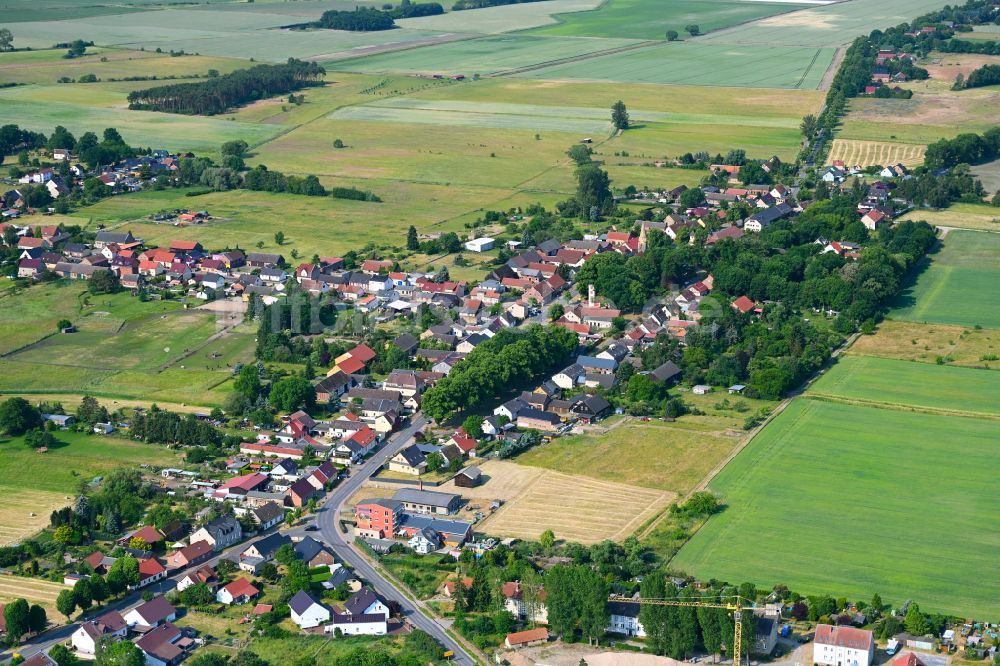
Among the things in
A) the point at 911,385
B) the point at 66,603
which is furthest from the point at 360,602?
the point at 911,385

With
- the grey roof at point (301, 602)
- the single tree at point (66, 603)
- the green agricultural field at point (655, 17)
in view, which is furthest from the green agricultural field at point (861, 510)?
the green agricultural field at point (655, 17)

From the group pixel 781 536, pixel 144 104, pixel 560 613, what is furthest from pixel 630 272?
pixel 144 104

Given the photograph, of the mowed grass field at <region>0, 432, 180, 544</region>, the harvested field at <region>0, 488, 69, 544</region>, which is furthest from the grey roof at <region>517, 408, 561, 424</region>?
the harvested field at <region>0, 488, 69, 544</region>

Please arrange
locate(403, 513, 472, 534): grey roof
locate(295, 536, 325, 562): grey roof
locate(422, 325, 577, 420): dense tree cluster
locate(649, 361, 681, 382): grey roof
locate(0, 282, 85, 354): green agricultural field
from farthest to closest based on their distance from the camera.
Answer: locate(0, 282, 85, 354): green agricultural field, locate(649, 361, 681, 382): grey roof, locate(422, 325, 577, 420): dense tree cluster, locate(403, 513, 472, 534): grey roof, locate(295, 536, 325, 562): grey roof

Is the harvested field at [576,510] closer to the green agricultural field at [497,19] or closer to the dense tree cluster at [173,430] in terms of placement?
the dense tree cluster at [173,430]

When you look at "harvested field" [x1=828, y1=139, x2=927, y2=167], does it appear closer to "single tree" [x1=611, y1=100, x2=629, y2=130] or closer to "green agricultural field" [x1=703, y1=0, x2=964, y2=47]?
"single tree" [x1=611, y1=100, x2=629, y2=130]

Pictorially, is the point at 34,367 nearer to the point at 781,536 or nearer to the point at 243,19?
the point at 781,536

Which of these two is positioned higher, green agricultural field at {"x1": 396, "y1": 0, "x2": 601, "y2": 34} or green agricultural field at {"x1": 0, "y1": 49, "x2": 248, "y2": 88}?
green agricultural field at {"x1": 396, "y1": 0, "x2": 601, "y2": 34}

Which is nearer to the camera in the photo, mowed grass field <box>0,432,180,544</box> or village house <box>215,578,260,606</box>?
village house <box>215,578,260,606</box>

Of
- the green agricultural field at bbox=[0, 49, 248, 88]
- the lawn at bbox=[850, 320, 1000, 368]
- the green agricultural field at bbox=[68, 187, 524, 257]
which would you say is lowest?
the lawn at bbox=[850, 320, 1000, 368]
